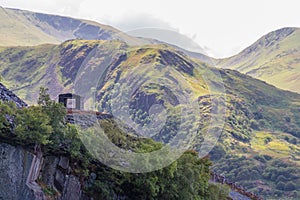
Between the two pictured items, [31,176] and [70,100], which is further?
[70,100]

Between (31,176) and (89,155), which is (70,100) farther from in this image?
(31,176)

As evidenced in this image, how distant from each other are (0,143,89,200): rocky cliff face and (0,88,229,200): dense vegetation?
0.52 m

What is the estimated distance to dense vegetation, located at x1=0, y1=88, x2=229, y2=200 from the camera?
32750mm

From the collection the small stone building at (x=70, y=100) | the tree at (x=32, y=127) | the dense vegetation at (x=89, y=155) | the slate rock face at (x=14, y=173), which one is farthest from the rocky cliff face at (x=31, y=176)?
the small stone building at (x=70, y=100)

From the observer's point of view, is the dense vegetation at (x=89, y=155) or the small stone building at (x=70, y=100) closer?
the dense vegetation at (x=89, y=155)

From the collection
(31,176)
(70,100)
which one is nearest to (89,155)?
(31,176)

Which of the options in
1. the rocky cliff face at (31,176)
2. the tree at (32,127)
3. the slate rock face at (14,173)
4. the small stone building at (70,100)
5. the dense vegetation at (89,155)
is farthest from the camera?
the small stone building at (70,100)

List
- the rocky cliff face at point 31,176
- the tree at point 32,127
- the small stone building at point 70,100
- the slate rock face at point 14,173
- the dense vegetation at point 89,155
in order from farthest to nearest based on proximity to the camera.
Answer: the small stone building at point 70,100 < the dense vegetation at point 89,155 < the tree at point 32,127 < the rocky cliff face at point 31,176 < the slate rock face at point 14,173

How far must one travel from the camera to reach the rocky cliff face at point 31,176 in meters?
31.1

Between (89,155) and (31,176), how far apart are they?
5.43m

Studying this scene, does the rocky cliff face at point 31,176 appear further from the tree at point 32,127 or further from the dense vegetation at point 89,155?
the tree at point 32,127

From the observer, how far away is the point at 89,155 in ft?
121

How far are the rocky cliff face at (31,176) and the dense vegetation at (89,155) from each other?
20.7 inches

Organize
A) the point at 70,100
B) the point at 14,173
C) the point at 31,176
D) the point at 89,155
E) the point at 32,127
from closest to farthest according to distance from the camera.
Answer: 1. the point at 14,173
2. the point at 31,176
3. the point at 32,127
4. the point at 89,155
5. the point at 70,100
